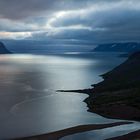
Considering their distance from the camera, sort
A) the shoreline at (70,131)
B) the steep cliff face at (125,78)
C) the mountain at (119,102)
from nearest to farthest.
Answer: the shoreline at (70,131), the mountain at (119,102), the steep cliff face at (125,78)

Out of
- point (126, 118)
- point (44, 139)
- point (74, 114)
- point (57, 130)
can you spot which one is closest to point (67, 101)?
point (74, 114)

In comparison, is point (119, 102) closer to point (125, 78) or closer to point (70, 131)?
point (70, 131)

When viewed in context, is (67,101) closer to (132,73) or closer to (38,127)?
(38,127)

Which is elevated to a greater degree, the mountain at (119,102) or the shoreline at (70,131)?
the mountain at (119,102)

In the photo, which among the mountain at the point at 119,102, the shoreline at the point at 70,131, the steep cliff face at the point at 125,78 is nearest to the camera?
the shoreline at the point at 70,131

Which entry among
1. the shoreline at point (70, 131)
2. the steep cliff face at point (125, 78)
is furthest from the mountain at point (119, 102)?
the shoreline at point (70, 131)

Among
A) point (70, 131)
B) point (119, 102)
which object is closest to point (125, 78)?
point (119, 102)

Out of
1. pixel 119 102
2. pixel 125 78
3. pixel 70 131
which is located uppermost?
pixel 125 78

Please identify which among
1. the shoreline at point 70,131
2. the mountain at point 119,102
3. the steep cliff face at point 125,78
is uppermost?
the steep cliff face at point 125,78

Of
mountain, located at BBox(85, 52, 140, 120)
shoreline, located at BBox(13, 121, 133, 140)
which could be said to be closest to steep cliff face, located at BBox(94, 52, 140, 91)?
mountain, located at BBox(85, 52, 140, 120)

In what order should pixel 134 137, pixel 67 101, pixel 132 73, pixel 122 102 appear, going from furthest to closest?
pixel 132 73 → pixel 67 101 → pixel 122 102 → pixel 134 137

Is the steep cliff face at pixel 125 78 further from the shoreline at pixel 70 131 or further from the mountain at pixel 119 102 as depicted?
the shoreline at pixel 70 131
